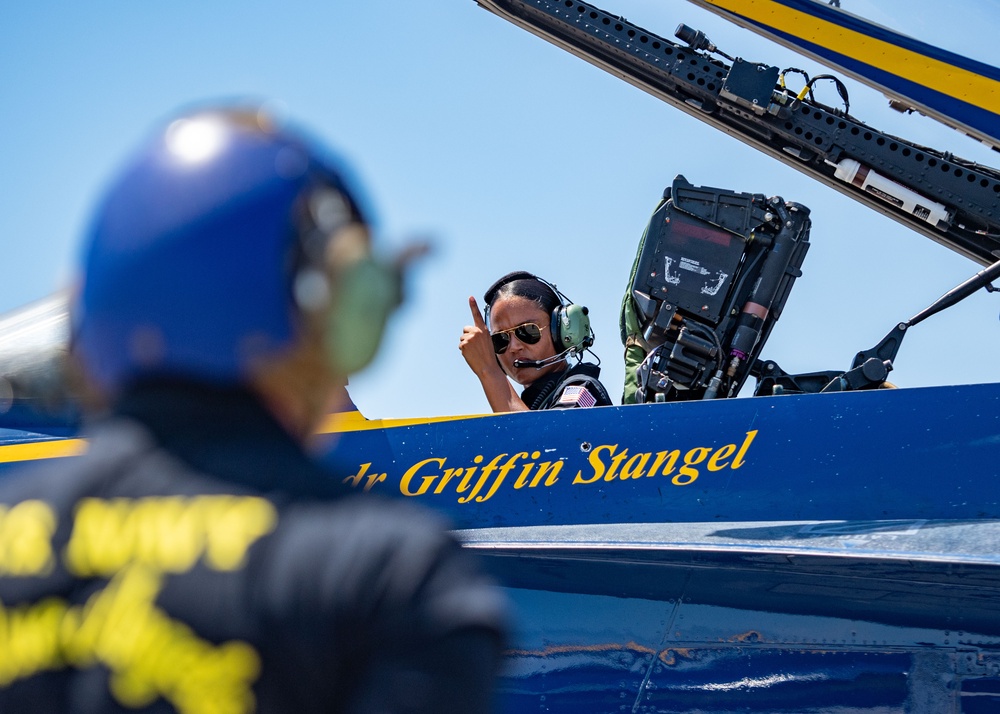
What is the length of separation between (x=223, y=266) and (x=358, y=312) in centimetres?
9

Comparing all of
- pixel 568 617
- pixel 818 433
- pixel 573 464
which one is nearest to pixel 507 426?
pixel 573 464

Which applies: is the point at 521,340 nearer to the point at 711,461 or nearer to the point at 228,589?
the point at 711,461

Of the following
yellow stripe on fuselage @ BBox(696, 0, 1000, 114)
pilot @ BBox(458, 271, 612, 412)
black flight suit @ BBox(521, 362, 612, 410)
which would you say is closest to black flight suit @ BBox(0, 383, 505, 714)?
black flight suit @ BBox(521, 362, 612, 410)

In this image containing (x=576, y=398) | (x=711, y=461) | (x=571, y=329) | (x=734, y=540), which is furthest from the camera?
(x=571, y=329)

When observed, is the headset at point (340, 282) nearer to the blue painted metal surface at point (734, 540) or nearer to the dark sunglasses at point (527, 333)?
the blue painted metal surface at point (734, 540)

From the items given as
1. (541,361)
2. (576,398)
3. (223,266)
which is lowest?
(223,266)

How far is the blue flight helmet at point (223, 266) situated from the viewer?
2.31ft

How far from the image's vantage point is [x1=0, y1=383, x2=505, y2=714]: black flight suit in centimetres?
63

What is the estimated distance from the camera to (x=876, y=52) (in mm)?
4512

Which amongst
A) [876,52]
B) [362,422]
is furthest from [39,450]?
[876,52]

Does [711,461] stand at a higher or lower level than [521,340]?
lower

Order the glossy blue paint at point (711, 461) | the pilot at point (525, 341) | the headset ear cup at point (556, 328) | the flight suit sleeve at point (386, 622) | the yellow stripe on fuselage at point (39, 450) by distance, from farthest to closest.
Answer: the headset ear cup at point (556, 328) → the pilot at point (525, 341) → the yellow stripe on fuselage at point (39, 450) → the glossy blue paint at point (711, 461) → the flight suit sleeve at point (386, 622)

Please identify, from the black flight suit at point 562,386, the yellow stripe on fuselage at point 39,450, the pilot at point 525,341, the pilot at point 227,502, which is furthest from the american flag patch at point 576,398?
the pilot at point 227,502

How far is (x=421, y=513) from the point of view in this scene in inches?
26.5
